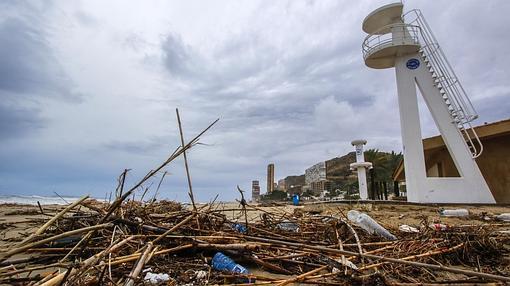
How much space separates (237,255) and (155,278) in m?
0.78

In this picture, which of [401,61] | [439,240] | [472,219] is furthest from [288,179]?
[439,240]

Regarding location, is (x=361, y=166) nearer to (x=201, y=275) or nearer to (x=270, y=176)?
(x=201, y=275)

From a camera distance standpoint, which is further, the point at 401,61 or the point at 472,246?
the point at 401,61

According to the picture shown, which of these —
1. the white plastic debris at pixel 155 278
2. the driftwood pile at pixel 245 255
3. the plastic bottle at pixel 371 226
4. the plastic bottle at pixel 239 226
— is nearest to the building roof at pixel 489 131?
the driftwood pile at pixel 245 255

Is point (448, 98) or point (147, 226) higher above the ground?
point (448, 98)

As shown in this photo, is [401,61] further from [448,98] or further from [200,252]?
[200,252]

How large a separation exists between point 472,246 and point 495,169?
15.9 meters

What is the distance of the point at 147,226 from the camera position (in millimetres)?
3031

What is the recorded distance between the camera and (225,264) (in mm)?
2646

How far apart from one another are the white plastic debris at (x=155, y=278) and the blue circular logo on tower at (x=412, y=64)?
1483 centimetres

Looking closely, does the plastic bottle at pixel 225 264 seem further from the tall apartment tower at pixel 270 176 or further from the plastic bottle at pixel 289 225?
the tall apartment tower at pixel 270 176

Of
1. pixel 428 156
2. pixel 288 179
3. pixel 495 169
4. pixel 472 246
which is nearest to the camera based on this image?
pixel 472 246

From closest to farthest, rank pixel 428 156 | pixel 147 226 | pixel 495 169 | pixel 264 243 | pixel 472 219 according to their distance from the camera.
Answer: pixel 264 243 < pixel 147 226 < pixel 472 219 < pixel 495 169 < pixel 428 156

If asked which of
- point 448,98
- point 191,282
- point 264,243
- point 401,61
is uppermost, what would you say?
point 401,61
